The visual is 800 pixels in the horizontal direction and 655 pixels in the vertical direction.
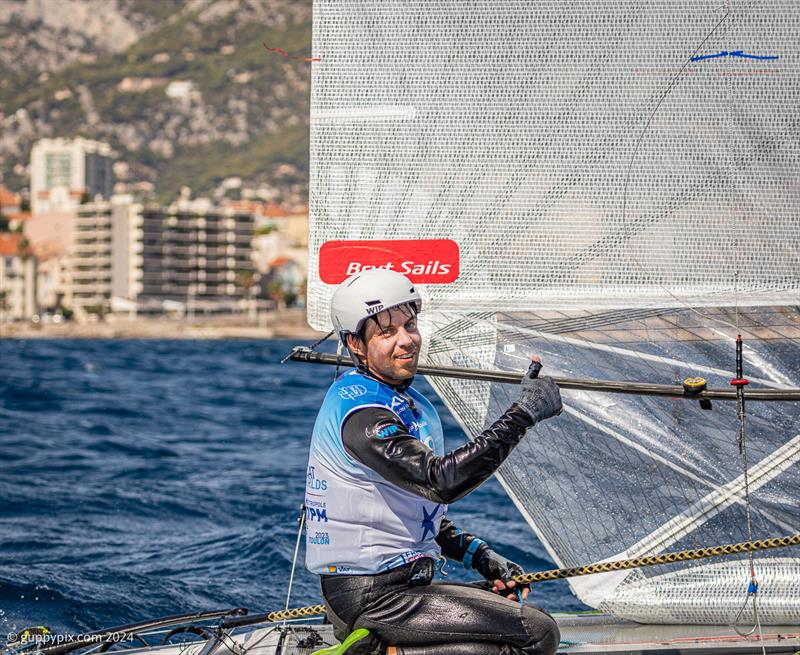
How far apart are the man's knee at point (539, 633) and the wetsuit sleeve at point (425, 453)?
1.64 ft

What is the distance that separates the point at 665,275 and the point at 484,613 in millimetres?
1747

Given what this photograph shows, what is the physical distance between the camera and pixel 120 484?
446 inches

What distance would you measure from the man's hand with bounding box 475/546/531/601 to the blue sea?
9.87 feet

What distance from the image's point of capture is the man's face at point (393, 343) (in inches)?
130

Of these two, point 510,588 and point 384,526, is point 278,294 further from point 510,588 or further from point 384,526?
point 384,526

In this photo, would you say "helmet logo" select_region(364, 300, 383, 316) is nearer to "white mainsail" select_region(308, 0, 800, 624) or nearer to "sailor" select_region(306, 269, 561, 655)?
"sailor" select_region(306, 269, 561, 655)

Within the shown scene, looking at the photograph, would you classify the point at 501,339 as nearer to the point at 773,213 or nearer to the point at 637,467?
the point at 637,467

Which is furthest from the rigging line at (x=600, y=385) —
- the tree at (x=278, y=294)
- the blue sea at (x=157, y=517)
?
the tree at (x=278, y=294)

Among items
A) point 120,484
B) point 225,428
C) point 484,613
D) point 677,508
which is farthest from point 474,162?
point 225,428

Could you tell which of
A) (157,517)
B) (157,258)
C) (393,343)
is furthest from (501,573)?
(157,258)

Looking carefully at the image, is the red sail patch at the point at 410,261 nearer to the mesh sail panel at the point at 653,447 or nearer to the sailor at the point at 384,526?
the mesh sail panel at the point at 653,447

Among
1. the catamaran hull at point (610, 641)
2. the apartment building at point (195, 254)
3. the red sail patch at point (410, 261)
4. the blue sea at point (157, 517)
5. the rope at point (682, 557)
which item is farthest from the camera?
the apartment building at point (195, 254)

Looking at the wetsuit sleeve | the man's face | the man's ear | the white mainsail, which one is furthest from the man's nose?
the white mainsail

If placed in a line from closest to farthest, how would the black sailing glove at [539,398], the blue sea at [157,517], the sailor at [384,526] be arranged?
the black sailing glove at [539,398], the sailor at [384,526], the blue sea at [157,517]
